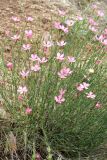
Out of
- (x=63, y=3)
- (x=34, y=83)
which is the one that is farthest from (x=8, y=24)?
(x=34, y=83)

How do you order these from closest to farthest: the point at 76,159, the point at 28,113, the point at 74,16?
the point at 28,113
the point at 76,159
the point at 74,16

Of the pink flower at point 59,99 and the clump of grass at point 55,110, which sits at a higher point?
the pink flower at point 59,99

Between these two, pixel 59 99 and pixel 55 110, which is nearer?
pixel 59 99

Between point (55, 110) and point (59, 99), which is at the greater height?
point (59, 99)

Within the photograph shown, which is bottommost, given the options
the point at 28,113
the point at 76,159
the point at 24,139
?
the point at 76,159

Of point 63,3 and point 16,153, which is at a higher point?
point 63,3

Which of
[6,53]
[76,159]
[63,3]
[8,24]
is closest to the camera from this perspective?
[76,159]

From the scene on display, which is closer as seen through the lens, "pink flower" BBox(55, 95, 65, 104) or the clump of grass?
"pink flower" BBox(55, 95, 65, 104)

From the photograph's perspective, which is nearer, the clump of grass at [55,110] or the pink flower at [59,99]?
the pink flower at [59,99]

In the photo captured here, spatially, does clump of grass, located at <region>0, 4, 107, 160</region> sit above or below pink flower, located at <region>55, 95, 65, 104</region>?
below

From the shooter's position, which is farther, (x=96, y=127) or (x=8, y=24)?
(x=8, y=24)

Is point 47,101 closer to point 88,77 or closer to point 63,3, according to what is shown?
point 88,77
